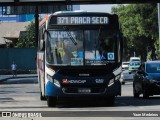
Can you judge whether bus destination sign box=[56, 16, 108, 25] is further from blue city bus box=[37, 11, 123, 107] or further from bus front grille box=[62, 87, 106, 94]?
bus front grille box=[62, 87, 106, 94]

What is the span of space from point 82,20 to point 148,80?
5.19 metres

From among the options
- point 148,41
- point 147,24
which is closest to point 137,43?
point 148,41

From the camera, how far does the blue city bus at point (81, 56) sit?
731 inches

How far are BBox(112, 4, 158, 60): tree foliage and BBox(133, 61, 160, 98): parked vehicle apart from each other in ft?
159

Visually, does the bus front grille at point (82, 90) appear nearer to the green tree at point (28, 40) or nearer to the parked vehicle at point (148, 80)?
the parked vehicle at point (148, 80)

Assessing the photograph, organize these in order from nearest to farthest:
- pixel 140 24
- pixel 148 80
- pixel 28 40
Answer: pixel 148 80, pixel 140 24, pixel 28 40

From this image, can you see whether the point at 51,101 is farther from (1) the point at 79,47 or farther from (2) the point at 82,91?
(1) the point at 79,47

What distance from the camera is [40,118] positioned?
48.5 feet

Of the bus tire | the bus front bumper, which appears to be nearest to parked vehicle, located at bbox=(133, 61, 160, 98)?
the bus front bumper

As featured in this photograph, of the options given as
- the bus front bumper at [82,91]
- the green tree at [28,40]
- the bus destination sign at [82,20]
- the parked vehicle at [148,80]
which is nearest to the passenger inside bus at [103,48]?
the bus destination sign at [82,20]

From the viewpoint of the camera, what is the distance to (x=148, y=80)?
23.0 m

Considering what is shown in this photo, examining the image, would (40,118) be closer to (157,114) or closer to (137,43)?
(157,114)

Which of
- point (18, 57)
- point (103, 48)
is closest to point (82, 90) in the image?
point (103, 48)

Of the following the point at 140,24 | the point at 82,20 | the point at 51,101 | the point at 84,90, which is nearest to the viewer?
the point at 84,90
